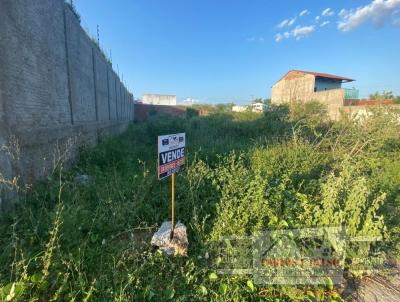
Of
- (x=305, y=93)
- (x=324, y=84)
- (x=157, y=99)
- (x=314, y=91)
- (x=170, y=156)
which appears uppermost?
(x=324, y=84)

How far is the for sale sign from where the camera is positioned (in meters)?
2.29

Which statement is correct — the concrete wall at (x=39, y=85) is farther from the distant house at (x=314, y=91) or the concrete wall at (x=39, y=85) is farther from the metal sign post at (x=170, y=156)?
the distant house at (x=314, y=91)

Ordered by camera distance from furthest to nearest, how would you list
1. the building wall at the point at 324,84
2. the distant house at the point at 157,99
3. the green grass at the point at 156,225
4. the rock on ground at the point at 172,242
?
1. the distant house at the point at 157,99
2. the building wall at the point at 324,84
3. the rock on ground at the point at 172,242
4. the green grass at the point at 156,225

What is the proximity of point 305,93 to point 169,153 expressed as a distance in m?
18.3

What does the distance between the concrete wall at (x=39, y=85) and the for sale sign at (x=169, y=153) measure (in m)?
1.90

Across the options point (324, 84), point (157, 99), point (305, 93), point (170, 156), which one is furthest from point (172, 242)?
point (157, 99)

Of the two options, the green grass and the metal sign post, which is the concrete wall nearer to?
the green grass

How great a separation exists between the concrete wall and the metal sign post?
1.90m

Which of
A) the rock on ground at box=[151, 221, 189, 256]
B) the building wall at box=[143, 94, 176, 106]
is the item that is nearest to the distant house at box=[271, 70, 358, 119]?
the rock on ground at box=[151, 221, 189, 256]

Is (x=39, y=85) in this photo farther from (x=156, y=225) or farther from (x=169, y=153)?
(x=156, y=225)

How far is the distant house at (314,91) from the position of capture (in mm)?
12438

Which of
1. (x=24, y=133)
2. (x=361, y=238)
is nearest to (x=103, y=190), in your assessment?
(x=24, y=133)

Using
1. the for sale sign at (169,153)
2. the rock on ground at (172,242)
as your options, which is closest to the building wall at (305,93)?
the for sale sign at (169,153)

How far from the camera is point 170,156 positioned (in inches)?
96.3
